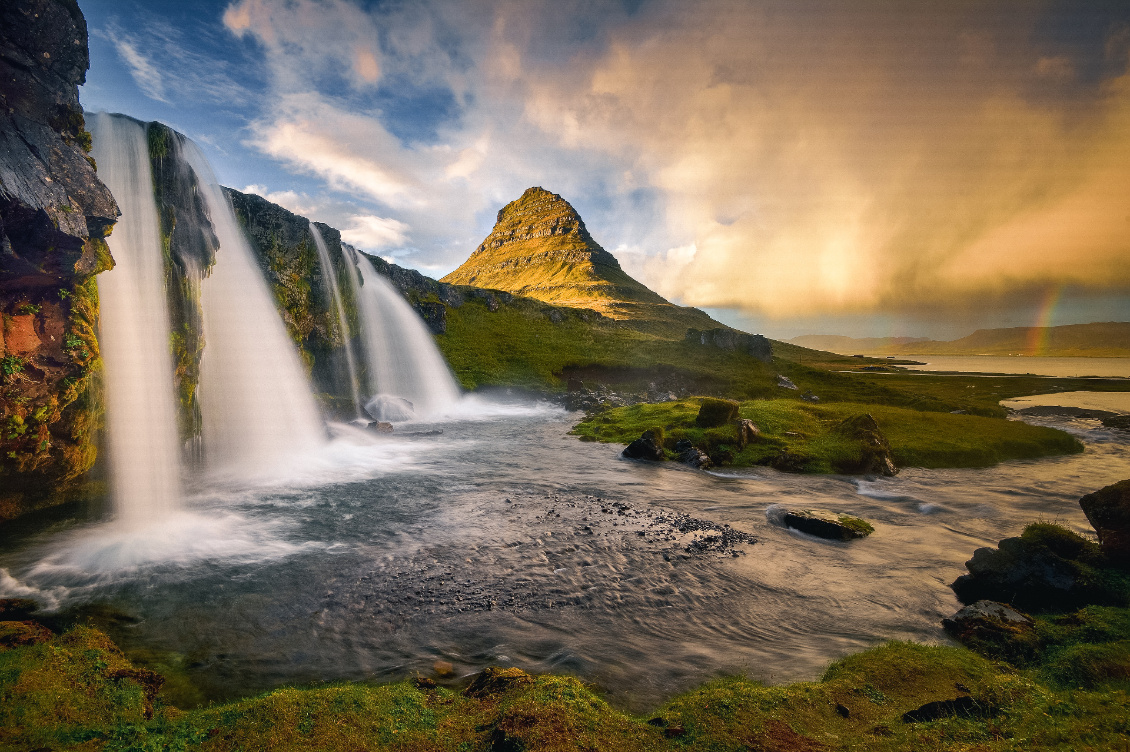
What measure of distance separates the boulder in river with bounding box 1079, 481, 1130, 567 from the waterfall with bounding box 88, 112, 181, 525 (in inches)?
1200

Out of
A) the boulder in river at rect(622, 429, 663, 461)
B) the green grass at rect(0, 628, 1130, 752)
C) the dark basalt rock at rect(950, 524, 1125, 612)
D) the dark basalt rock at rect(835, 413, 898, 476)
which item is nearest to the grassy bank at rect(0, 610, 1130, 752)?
the green grass at rect(0, 628, 1130, 752)

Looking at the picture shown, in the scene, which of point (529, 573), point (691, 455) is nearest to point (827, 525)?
point (691, 455)

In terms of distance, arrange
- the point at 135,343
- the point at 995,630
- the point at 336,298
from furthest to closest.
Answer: the point at 336,298, the point at 135,343, the point at 995,630

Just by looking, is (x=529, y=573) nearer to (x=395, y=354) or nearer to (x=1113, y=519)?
(x=1113, y=519)

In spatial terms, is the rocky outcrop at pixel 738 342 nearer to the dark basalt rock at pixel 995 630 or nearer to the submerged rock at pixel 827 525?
the submerged rock at pixel 827 525

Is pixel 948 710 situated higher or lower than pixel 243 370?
lower

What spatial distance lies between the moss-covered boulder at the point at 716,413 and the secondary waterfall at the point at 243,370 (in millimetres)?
27546

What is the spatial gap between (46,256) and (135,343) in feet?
19.1

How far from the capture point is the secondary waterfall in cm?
2750

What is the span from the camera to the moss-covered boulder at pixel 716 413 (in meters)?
31.3

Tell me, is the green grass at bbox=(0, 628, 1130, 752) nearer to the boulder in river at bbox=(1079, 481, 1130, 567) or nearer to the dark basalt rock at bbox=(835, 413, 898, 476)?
the boulder in river at bbox=(1079, 481, 1130, 567)

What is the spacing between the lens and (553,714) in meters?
6.61

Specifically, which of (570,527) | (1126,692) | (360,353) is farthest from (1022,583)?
(360,353)

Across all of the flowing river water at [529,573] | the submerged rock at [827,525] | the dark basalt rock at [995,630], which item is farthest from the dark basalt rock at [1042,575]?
the submerged rock at [827,525]
